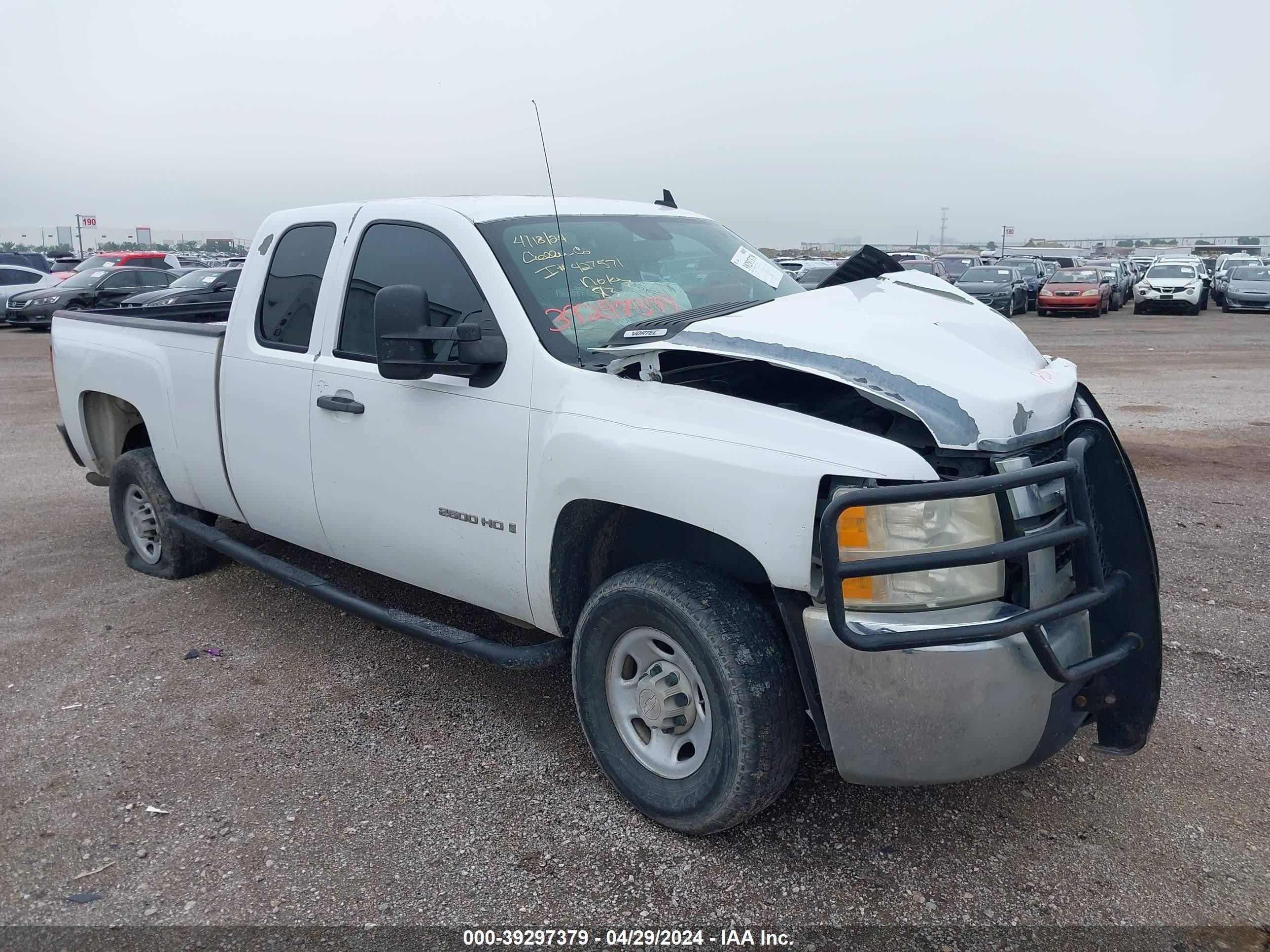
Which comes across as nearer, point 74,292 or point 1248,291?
point 74,292

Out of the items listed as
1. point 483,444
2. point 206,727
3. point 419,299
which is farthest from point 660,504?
point 206,727

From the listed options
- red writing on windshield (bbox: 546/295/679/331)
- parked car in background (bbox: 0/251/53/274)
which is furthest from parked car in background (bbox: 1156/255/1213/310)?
parked car in background (bbox: 0/251/53/274)

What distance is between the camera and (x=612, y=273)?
3762 mm

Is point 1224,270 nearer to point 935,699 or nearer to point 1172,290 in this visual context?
point 1172,290

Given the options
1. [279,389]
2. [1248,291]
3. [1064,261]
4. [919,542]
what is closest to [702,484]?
[919,542]

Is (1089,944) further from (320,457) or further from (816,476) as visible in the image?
(320,457)

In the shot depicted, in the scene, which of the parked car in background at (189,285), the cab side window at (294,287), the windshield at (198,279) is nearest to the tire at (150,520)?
the cab side window at (294,287)

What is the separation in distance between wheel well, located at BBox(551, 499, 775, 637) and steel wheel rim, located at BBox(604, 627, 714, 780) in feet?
0.96

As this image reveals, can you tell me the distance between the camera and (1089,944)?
8.57 ft

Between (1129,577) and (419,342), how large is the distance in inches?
90.9

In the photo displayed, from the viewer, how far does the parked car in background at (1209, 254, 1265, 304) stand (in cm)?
3030

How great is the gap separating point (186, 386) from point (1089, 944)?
440 centimetres

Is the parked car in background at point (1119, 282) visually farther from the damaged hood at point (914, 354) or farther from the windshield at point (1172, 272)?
the damaged hood at point (914, 354)

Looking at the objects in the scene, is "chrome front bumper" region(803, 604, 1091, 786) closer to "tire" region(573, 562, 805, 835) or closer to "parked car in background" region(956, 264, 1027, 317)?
"tire" region(573, 562, 805, 835)
